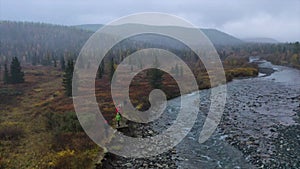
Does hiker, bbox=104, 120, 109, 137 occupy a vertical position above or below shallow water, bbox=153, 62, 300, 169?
above

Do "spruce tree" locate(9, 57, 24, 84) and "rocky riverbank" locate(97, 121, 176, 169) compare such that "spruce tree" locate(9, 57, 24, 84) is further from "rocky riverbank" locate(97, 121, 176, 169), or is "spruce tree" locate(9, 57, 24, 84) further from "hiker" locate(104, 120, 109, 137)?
"rocky riverbank" locate(97, 121, 176, 169)

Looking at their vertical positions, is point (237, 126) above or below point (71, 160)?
below

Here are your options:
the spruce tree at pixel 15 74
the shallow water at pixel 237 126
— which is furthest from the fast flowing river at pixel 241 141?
the spruce tree at pixel 15 74

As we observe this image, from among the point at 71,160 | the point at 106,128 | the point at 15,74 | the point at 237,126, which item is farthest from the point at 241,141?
the point at 15,74

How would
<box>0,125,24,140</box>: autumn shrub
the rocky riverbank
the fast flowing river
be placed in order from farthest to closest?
<box>0,125,24,140</box>: autumn shrub → the fast flowing river → the rocky riverbank

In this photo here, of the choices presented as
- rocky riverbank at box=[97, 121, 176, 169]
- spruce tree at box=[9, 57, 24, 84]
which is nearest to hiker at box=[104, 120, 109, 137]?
rocky riverbank at box=[97, 121, 176, 169]

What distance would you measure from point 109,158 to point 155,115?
1430cm

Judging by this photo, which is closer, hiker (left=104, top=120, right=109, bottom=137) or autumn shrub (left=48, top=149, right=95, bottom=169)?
autumn shrub (left=48, top=149, right=95, bottom=169)

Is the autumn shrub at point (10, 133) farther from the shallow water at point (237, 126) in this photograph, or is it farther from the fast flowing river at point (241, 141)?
the shallow water at point (237, 126)

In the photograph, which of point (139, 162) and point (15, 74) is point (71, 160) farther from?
point (15, 74)

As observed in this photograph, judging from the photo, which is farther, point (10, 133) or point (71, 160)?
point (10, 133)

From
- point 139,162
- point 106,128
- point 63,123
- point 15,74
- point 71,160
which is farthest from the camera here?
point 15,74

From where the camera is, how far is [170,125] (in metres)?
28.7

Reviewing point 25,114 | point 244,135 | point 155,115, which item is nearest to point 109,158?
point 244,135
